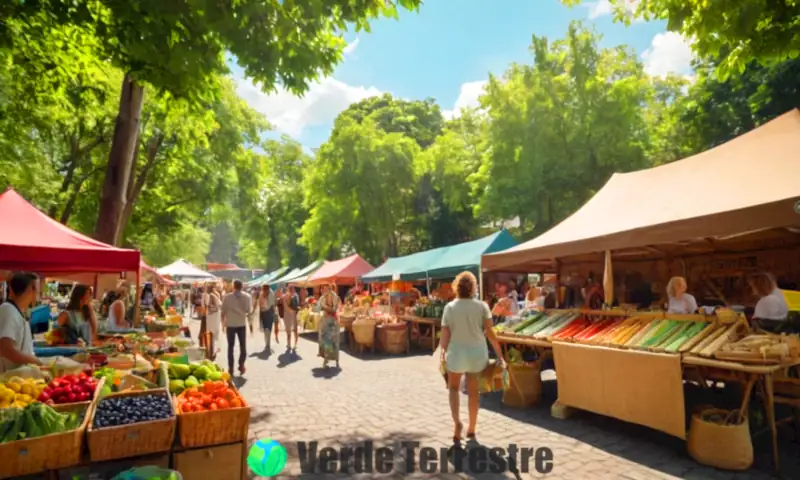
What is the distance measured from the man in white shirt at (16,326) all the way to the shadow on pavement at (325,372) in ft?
18.0

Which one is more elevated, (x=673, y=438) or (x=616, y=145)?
(x=616, y=145)

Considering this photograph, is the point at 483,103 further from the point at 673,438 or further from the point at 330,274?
the point at 673,438

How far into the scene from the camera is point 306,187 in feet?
96.3

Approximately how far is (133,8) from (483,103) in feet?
65.6

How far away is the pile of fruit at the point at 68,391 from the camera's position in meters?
3.77

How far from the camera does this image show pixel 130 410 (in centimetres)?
362

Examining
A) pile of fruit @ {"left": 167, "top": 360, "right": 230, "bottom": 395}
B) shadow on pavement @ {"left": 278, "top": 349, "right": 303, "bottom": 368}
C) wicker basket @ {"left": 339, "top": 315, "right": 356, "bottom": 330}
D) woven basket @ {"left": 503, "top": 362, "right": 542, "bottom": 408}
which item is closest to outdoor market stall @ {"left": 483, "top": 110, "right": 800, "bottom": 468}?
woven basket @ {"left": 503, "top": 362, "right": 542, "bottom": 408}

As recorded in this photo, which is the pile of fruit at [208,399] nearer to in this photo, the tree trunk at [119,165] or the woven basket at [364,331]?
the tree trunk at [119,165]

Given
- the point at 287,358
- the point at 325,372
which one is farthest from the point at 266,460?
the point at 287,358

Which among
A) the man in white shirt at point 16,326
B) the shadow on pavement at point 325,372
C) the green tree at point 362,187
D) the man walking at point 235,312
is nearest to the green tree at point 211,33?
the man in white shirt at point 16,326

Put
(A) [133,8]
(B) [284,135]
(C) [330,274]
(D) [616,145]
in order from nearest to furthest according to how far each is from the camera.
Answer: (A) [133,8], (D) [616,145], (C) [330,274], (B) [284,135]

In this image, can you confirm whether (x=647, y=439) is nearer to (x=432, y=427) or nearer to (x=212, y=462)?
(x=432, y=427)

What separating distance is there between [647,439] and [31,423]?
5.82 metres

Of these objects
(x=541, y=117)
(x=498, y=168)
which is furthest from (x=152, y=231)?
(x=541, y=117)
